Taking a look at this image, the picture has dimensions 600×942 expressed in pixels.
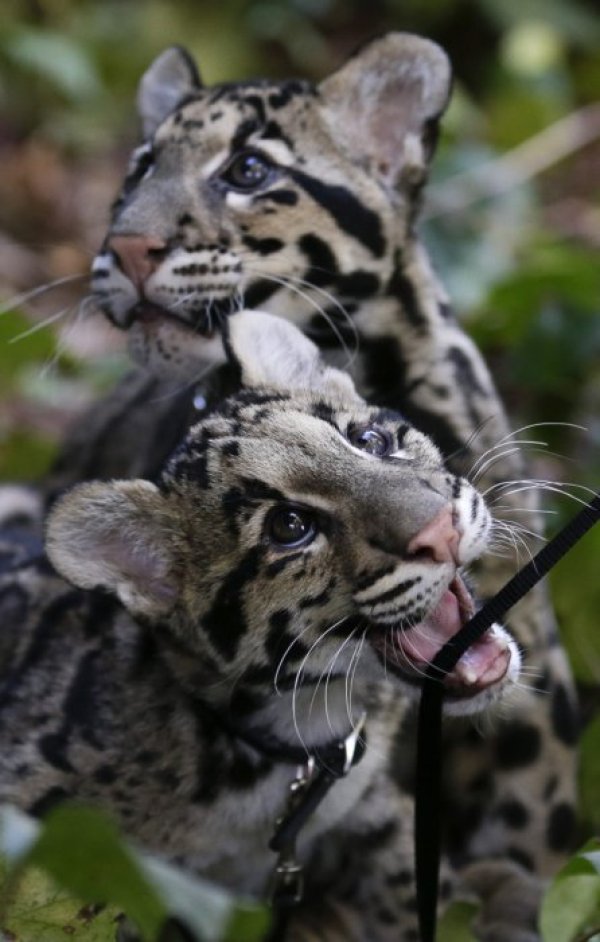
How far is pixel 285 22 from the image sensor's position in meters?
12.5

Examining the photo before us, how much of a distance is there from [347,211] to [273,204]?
0.26 m

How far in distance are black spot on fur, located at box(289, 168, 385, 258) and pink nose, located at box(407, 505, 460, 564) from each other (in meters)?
1.77

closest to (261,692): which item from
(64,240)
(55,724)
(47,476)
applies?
(55,724)

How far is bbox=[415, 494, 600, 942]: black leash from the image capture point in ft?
12.3

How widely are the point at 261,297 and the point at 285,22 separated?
799 centimetres

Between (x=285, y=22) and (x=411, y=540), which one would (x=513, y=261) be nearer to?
(x=285, y=22)

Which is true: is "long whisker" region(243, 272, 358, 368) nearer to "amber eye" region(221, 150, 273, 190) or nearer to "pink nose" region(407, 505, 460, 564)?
"amber eye" region(221, 150, 273, 190)

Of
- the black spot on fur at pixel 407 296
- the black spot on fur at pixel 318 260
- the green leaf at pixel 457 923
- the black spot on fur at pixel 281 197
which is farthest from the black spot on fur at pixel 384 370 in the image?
the green leaf at pixel 457 923

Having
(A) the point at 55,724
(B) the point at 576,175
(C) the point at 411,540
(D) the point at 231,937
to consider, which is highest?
(B) the point at 576,175

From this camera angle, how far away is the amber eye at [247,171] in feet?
17.1

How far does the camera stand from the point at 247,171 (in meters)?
5.24

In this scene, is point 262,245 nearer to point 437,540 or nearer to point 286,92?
point 286,92

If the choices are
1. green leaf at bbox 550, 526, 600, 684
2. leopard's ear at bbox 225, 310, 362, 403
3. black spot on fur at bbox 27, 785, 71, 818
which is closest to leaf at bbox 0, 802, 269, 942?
black spot on fur at bbox 27, 785, 71, 818

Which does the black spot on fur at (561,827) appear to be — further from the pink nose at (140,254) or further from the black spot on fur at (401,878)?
the pink nose at (140,254)
